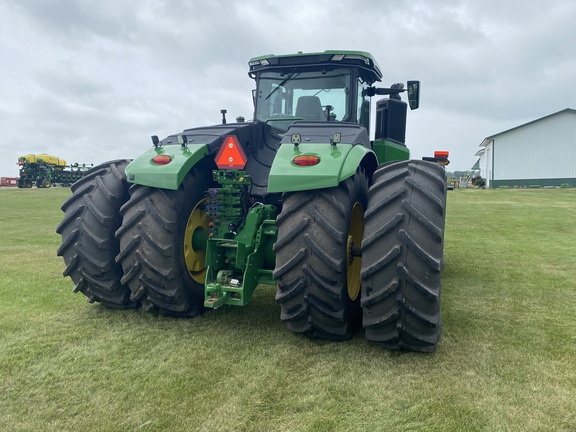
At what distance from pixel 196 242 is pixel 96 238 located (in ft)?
2.92

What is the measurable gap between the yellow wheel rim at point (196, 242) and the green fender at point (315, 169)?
113cm

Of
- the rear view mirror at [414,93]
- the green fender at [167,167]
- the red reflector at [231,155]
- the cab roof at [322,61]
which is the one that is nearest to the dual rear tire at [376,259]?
the red reflector at [231,155]

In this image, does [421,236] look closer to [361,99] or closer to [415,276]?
[415,276]

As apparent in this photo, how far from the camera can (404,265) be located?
313cm

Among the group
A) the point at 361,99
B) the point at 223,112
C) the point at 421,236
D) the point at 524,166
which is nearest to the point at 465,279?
the point at 361,99

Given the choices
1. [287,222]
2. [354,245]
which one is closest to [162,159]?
[287,222]

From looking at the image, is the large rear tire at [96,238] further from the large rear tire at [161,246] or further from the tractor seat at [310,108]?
the tractor seat at [310,108]

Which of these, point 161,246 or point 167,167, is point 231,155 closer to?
point 167,167

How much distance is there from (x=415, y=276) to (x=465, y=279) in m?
3.44

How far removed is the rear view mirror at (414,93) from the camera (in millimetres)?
5570

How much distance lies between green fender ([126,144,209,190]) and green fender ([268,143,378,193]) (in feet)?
2.80

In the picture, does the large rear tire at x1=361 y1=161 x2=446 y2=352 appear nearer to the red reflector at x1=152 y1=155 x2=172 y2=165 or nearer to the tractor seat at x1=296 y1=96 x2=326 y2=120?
the red reflector at x1=152 y1=155 x2=172 y2=165

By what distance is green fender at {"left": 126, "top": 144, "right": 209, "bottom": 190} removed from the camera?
3.76 metres

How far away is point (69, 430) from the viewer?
2.46m
